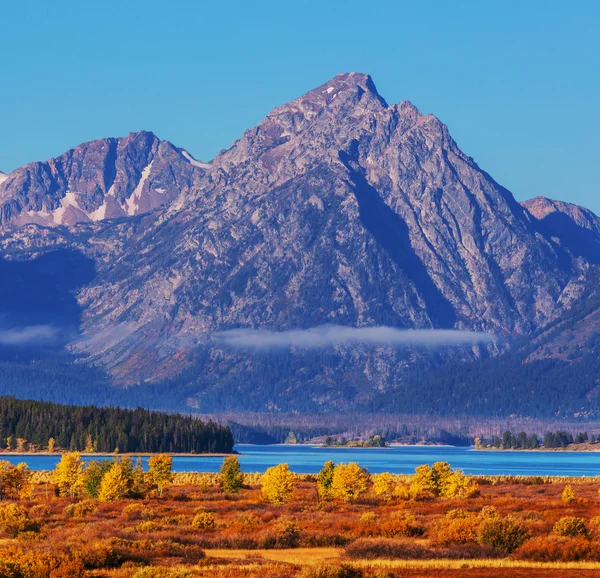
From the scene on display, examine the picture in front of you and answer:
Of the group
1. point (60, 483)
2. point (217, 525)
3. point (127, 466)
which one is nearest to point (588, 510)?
point (217, 525)

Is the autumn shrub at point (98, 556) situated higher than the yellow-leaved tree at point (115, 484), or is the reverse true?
the yellow-leaved tree at point (115, 484)

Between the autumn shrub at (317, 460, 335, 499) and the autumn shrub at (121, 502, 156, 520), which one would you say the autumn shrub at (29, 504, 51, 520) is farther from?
the autumn shrub at (317, 460, 335, 499)

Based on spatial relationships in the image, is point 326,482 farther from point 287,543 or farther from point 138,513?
point 287,543

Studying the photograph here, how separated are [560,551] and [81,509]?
4637 cm

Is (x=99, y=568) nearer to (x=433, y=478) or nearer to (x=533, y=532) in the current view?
(x=533, y=532)

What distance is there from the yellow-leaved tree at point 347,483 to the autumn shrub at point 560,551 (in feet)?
172

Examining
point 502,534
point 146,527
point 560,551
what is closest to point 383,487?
point 146,527

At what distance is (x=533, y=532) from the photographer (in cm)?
8588

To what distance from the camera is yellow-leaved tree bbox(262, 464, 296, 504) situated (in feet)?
402

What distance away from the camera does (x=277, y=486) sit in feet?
402

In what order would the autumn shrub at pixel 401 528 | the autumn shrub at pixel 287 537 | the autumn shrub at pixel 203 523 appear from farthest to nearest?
the autumn shrub at pixel 203 523 → the autumn shrub at pixel 401 528 → the autumn shrub at pixel 287 537

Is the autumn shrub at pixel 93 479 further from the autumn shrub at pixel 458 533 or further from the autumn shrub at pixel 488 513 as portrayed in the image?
the autumn shrub at pixel 458 533

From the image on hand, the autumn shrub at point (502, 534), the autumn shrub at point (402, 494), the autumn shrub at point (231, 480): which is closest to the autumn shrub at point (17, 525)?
the autumn shrub at point (502, 534)

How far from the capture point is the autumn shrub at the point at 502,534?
256ft
